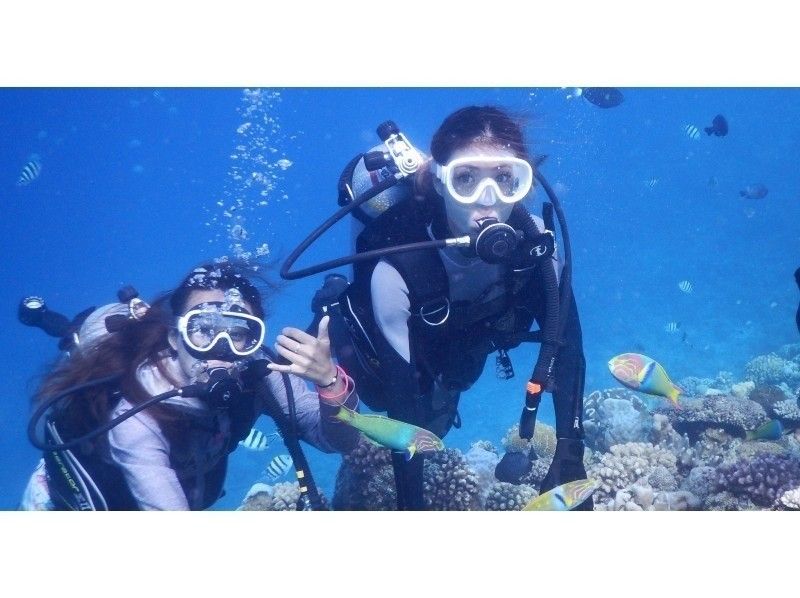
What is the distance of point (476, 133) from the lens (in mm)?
3531

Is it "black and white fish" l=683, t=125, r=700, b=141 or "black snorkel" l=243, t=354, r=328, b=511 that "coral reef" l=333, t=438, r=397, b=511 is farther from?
"black and white fish" l=683, t=125, r=700, b=141

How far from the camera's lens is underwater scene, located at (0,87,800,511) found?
455 centimetres

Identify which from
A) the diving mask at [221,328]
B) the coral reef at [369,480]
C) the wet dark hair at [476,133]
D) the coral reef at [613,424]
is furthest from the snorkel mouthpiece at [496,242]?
the coral reef at [613,424]

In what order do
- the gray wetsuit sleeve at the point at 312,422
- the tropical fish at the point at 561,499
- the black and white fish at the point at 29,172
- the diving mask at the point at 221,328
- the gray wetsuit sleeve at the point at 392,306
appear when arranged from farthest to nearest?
the black and white fish at the point at 29,172, the gray wetsuit sleeve at the point at 312,422, the gray wetsuit sleeve at the point at 392,306, the diving mask at the point at 221,328, the tropical fish at the point at 561,499

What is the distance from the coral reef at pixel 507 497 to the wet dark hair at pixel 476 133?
3.91 m

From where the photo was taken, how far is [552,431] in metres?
8.54

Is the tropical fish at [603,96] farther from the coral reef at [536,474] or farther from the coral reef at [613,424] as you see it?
the coral reef at [536,474]

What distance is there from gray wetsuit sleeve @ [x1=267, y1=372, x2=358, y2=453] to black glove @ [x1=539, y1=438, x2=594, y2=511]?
144 cm

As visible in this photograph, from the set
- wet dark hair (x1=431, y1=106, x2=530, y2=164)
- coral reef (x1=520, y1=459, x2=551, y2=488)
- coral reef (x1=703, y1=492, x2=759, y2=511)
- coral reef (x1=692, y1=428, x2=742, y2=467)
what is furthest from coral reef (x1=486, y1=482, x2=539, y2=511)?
wet dark hair (x1=431, y1=106, x2=530, y2=164)

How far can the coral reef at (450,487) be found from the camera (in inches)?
214

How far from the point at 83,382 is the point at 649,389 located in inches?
182

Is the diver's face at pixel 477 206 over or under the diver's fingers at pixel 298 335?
over
